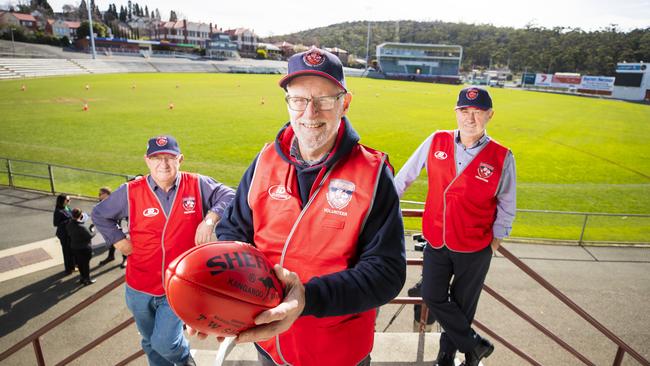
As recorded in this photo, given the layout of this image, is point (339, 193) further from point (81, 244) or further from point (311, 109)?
point (81, 244)

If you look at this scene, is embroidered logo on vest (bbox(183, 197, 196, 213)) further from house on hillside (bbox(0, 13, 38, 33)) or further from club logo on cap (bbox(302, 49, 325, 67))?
house on hillside (bbox(0, 13, 38, 33))

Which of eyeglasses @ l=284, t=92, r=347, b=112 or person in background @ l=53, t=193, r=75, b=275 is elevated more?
eyeglasses @ l=284, t=92, r=347, b=112

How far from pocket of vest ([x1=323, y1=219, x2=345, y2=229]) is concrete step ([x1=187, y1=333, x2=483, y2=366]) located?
6.92 feet

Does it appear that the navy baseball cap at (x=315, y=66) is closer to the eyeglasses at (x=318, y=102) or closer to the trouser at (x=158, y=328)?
the eyeglasses at (x=318, y=102)

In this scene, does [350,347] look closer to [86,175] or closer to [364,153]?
[364,153]

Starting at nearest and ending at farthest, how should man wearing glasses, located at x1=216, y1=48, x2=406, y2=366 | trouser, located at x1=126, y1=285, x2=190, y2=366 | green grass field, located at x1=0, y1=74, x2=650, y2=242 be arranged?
man wearing glasses, located at x1=216, y1=48, x2=406, y2=366, trouser, located at x1=126, y1=285, x2=190, y2=366, green grass field, located at x1=0, y1=74, x2=650, y2=242

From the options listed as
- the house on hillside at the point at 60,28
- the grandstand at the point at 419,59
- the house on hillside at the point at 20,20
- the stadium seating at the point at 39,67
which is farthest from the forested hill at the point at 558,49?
the house on hillside at the point at 20,20

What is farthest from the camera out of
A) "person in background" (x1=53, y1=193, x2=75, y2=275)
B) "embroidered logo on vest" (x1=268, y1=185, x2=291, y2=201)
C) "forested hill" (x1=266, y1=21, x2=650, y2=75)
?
"forested hill" (x1=266, y1=21, x2=650, y2=75)

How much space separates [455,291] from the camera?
350 centimetres

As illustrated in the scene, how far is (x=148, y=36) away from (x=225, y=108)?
434 feet

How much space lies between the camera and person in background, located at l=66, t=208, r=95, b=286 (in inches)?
280

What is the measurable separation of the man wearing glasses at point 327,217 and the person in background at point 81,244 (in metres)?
6.55

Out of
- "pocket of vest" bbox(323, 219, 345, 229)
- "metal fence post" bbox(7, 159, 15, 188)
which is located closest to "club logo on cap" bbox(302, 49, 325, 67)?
"pocket of vest" bbox(323, 219, 345, 229)

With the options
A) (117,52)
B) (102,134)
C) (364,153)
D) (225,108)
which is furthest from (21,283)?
(117,52)
